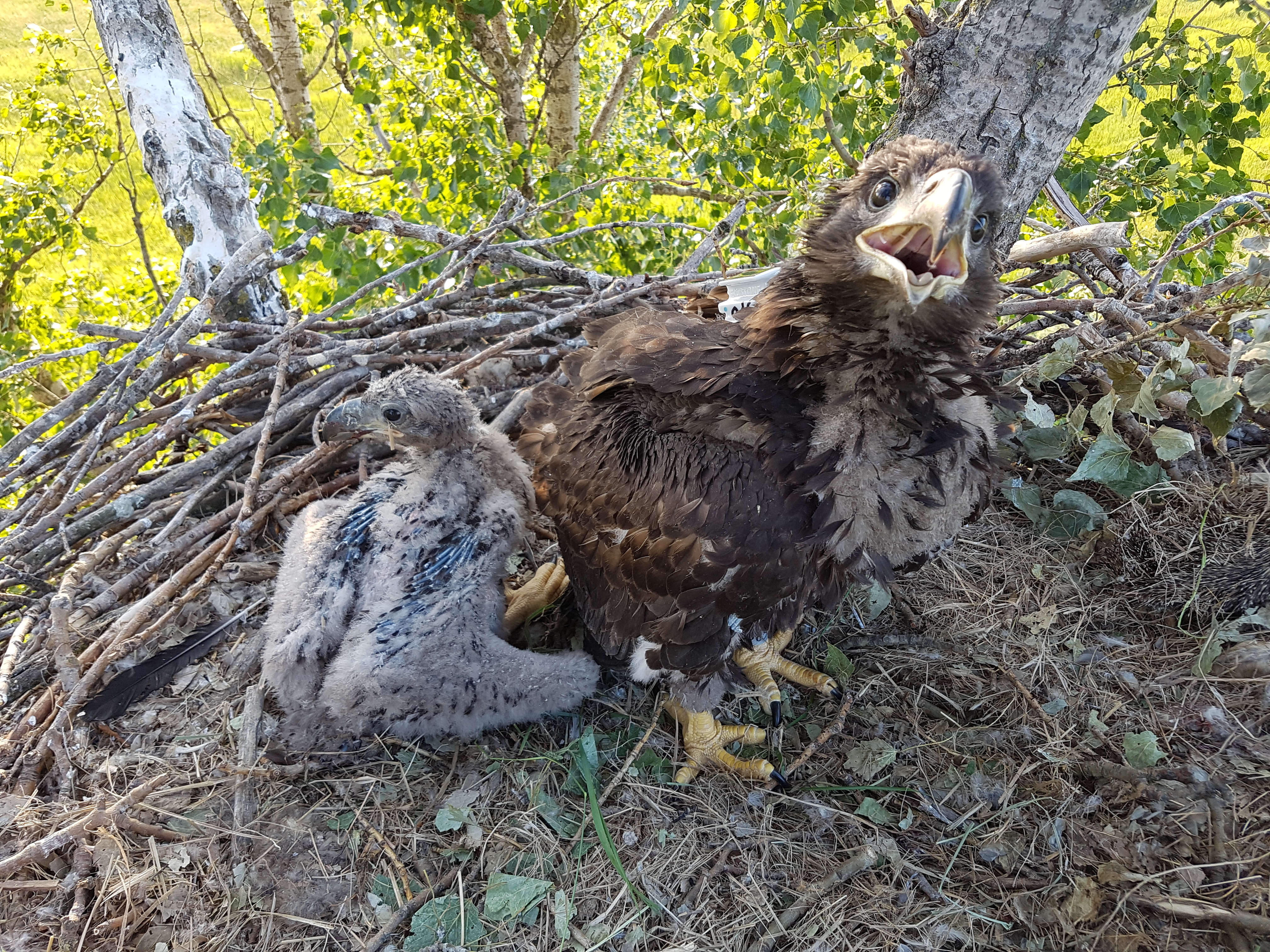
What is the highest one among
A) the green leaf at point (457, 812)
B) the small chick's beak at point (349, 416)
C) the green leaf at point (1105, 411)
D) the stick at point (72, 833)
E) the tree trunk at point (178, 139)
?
the tree trunk at point (178, 139)

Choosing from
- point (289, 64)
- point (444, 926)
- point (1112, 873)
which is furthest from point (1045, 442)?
point (289, 64)

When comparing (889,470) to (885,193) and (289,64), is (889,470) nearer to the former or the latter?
(885,193)

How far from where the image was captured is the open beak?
148 centimetres

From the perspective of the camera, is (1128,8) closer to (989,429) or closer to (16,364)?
(989,429)

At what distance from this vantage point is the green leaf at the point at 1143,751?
1.78 meters

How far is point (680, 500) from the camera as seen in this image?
1.84m

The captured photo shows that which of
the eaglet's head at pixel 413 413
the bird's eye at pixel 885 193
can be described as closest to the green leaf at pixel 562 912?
the eaglet's head at pixel 413 413

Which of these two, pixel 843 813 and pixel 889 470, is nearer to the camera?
pixel 889 470

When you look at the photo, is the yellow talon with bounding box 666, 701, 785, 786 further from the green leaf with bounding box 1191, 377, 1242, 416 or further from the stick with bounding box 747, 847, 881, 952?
the green leaf with bounding box 1191, 377, 1242, 416

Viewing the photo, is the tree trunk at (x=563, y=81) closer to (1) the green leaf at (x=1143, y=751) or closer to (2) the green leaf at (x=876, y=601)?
(2) the green leaf at (x=876, y=601)

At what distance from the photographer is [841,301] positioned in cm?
175

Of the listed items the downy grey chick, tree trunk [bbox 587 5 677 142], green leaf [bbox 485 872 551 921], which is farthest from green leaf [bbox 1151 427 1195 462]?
tree trunk [bbox 587 5 677 142]

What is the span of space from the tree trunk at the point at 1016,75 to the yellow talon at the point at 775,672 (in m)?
1.88

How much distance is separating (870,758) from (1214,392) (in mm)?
1474
